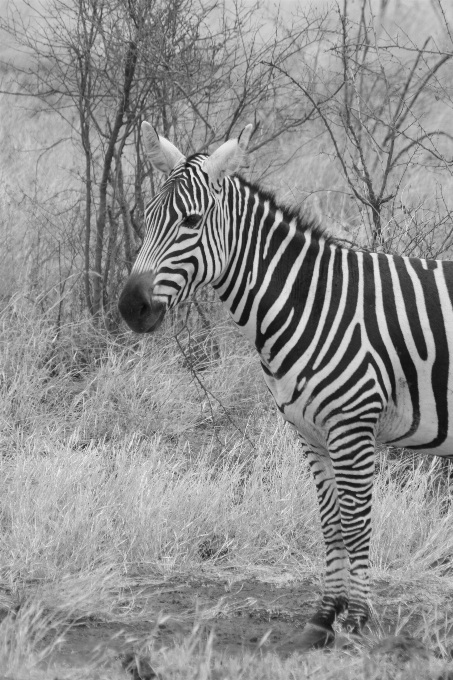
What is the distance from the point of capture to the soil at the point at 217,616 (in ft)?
12.8

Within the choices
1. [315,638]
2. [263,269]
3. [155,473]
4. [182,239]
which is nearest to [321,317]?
[263,269]

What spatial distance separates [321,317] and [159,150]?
3.64ft

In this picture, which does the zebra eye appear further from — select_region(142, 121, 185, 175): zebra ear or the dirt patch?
the dirt patch

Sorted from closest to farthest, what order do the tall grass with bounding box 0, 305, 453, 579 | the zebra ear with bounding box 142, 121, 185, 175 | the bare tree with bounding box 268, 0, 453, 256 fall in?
the zebra ear with bounding box 142, 121, 185, 175, the tall grass with bounding box 0, 305, 453, 579, the bare tree with bounding box 268, 0, 453, 256

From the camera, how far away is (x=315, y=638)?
411cm

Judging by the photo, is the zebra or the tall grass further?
the tall grass

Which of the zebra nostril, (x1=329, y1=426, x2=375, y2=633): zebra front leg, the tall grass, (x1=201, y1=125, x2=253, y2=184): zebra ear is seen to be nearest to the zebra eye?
(x1=201, y1=125, x2=253, y2=184): zebra ear

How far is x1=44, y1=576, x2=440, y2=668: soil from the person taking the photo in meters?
3.91

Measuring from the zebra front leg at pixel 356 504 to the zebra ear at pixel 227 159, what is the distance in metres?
1.27

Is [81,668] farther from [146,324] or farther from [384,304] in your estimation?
[384,304]

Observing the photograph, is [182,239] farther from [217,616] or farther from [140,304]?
[217,616]

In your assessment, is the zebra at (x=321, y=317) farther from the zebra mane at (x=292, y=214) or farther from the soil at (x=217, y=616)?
the soil at (x=217, y=616)

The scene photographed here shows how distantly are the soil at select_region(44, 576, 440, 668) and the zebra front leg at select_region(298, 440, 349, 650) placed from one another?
17 cm

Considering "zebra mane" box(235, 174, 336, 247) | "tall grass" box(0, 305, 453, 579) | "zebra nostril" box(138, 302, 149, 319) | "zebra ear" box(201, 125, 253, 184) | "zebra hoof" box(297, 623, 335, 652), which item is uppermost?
"zebra ear" box(201, 125, 253, 184)
